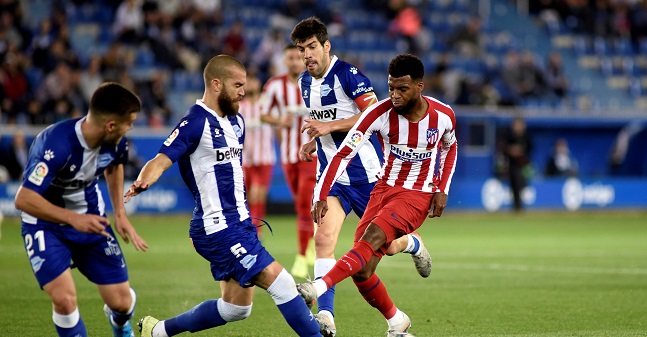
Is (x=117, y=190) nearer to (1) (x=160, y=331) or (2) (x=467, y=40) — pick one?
(1) (x=160, y=331)

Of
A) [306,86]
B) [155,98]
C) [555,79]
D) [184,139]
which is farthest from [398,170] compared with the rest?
[555,79]

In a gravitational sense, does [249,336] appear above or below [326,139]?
below

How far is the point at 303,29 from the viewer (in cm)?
834

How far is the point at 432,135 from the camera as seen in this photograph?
307 inches

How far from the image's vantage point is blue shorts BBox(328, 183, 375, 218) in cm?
859

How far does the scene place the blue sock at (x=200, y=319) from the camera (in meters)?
6.95

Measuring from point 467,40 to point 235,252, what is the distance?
23.5 metres

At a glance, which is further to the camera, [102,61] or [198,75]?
[198,75]

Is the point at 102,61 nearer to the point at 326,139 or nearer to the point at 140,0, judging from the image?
the point at 140,0

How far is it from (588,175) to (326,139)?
20.4 m

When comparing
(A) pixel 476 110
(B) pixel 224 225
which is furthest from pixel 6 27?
(B) pixel 224 225

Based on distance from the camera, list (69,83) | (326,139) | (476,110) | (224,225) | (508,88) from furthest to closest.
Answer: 1. (508,88)
2. (476,110)
3. (69,83)
4. (326,139)
5. (224,225)

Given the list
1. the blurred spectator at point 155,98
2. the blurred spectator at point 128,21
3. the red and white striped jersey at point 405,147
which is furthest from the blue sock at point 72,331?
the blurred spectator at point 128,21

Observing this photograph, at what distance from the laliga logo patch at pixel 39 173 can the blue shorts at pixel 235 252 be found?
109cm
